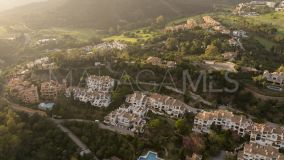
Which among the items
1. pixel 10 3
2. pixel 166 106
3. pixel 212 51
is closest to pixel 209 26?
pixel 212 51

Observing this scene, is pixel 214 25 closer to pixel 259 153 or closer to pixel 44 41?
pixel 44 41

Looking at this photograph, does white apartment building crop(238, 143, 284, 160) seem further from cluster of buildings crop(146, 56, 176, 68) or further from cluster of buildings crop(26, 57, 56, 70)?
cluster of buildings crop(26, 57, 56, 70)

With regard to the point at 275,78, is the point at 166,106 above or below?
below

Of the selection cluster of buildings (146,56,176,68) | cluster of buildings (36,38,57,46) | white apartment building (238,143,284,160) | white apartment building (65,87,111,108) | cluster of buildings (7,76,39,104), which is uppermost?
cluster of buildings (146,56,176,68)

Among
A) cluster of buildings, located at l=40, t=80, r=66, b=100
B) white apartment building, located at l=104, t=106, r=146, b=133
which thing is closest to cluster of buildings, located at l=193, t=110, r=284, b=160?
white apartment building, located at l=104, t=106, r=146, b=133

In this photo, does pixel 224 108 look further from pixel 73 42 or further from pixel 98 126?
pixel 73 42

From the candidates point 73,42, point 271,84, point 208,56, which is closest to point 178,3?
point 73,42
